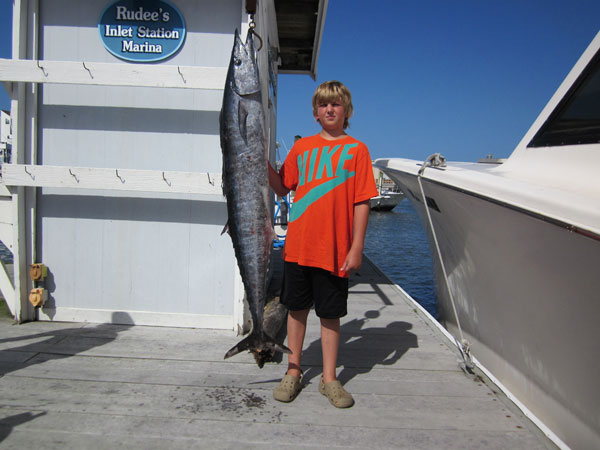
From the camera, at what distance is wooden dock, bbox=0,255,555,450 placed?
7.56 feet

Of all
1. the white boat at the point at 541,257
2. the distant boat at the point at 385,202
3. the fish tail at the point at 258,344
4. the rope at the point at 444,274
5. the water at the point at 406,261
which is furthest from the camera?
the distant boat at the point at 385,202

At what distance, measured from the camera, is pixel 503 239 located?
2.75 m

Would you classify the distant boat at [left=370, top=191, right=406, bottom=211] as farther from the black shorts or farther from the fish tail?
the fish tail

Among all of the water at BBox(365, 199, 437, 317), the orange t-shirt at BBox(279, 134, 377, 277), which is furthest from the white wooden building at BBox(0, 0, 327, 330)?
the water at BBox(365, 199, 437, 317)

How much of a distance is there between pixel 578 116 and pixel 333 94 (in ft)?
5.78

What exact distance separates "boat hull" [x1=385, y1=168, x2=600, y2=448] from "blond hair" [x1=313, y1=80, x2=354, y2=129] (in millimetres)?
1003

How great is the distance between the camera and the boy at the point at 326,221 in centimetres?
260

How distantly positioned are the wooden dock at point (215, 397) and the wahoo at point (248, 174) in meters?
0.46

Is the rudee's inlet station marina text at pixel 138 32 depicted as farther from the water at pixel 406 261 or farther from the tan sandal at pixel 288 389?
the water at pixel 406 261

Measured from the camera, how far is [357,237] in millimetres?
2586

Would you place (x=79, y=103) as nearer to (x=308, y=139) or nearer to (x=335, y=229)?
(x=308, y=139)

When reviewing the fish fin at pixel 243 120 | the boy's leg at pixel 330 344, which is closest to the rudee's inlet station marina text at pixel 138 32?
the fish fin at pixel 243 120

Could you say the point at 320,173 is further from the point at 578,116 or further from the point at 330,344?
the point at 578,116

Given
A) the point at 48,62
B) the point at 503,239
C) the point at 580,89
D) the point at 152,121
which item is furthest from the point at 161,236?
the point at 580,89
